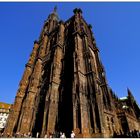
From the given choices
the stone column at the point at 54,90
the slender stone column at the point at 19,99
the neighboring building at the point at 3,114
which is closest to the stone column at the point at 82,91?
the stone column at the point at 54,90

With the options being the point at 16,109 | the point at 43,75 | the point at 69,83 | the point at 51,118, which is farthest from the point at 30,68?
the point at 51,118

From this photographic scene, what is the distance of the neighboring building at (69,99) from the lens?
1450cm

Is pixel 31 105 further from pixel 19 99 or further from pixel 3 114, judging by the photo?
pixel 3 114

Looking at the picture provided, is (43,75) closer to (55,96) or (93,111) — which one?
(55,96)

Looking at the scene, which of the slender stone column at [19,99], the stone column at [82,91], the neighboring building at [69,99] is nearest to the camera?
the stone column at [82,91]

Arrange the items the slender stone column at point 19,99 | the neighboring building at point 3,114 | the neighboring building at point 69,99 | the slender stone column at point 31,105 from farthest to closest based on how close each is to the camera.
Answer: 1. the neighboring building at point 3,114
2. the slender stone column at point 19,99
3. the slender stone column at point 31,105
4. the neighboring building at point 69,99

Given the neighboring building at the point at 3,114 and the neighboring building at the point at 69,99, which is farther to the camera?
the neighboring building at the point at 3,114

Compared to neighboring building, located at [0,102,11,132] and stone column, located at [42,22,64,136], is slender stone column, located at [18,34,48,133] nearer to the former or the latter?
stone column, located at [42,22,64,136]

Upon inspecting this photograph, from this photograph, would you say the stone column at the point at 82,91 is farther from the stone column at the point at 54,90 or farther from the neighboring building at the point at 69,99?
the stone column at the point at 54,90

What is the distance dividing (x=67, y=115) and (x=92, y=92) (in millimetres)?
4138

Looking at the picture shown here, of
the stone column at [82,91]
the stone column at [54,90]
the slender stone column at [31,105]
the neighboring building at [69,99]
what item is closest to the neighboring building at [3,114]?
the neighboring building at [69,99]

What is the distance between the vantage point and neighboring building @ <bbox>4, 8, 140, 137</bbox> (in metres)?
14.5

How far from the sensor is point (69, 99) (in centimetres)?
1750

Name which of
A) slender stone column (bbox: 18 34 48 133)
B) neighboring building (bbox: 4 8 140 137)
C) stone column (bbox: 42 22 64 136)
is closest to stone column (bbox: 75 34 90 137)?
neighboring building (bbox: 4 8 140 137)
